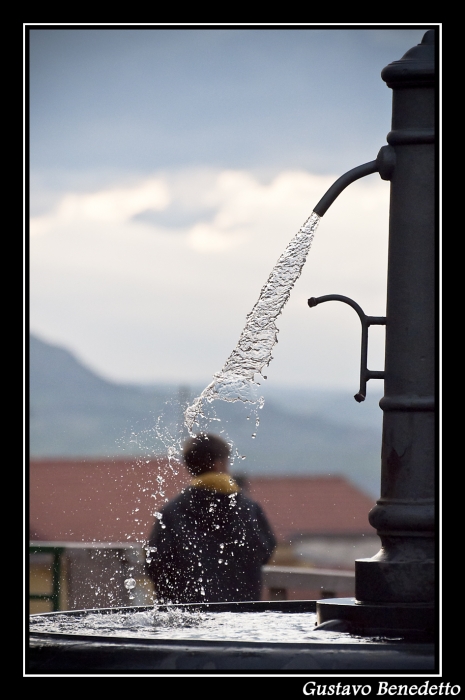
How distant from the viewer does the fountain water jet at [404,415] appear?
282cm

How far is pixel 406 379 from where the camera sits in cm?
307

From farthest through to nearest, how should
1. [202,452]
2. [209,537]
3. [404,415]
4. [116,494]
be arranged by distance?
1. [116,494]
2. [209,537]
3. [202,452]
4. [404,415]

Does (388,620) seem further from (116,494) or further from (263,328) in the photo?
(116,494)

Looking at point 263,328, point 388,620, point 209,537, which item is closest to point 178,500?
point 209,537

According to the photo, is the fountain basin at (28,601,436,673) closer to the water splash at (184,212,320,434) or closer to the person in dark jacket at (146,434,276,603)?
the water splash at (184,212,320,434)

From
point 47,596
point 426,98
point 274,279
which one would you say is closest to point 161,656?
point 274,279

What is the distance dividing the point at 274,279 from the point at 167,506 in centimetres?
172

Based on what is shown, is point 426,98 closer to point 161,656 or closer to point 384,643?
point 384,643

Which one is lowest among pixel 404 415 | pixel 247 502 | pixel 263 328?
pixel 247 502

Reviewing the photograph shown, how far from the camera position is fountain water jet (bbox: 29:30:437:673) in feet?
9.25
